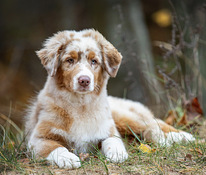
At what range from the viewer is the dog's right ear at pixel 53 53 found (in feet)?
12.4

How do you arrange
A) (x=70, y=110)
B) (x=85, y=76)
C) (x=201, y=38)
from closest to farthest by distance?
(x=85, y=76), (x=70, y=110), (x=201, y=38)

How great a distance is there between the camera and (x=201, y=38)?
19.1 feet

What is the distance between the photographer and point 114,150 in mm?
3492

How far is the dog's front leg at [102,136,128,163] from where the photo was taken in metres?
3.26

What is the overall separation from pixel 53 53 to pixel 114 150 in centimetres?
137

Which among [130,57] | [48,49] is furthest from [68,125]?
[130,57]

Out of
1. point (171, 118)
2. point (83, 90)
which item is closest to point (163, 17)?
point (171, 118)

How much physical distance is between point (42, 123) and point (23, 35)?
28.6 feet

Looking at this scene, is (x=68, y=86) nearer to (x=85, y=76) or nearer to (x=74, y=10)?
(x=85, y=76)

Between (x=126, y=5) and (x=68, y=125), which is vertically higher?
(x=126, y=5)

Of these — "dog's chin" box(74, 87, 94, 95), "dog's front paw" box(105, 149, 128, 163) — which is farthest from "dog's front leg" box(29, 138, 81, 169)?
"dog's chin" box(74, 87, 94, 95)

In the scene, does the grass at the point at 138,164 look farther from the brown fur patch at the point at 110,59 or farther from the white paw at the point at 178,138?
the brown fur patch at the point at 110,59

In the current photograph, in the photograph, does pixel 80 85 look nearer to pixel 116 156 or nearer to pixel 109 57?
pixel 109 57

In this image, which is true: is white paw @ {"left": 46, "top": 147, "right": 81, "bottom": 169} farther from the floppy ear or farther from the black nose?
the floppy ear
